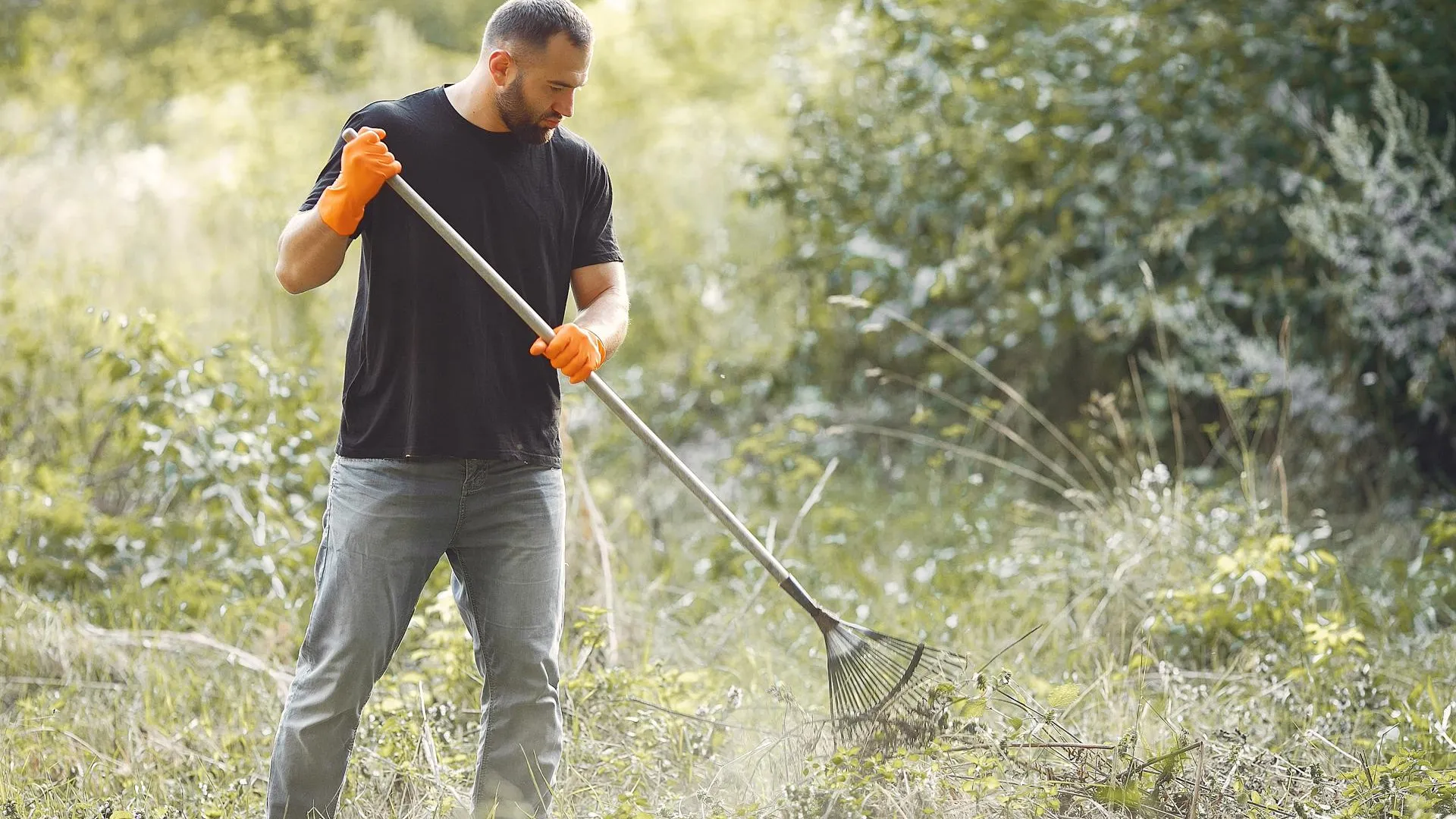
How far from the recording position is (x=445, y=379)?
2.25 metres

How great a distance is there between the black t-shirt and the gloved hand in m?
0.13

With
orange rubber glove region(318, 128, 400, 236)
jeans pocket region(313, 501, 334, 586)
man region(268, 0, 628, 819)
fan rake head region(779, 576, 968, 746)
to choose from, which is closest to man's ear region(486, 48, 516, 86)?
man region(268, 0, 628, 819)

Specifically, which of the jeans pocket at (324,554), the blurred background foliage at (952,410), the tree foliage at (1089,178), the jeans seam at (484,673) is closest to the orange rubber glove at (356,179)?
the jeans pocket at (324,554)

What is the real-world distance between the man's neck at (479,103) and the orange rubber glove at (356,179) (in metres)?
0.19

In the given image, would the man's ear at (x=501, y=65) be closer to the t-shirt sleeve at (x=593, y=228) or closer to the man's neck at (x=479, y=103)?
the man's neck at (x=479, y=103)

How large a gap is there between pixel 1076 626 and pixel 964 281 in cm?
208

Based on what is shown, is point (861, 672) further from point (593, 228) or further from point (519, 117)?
point (519, 117)

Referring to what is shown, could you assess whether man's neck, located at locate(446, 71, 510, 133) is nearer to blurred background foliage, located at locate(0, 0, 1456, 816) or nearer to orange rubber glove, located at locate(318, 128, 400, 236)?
orange rubber glove, located at locate(318, 128, 400, 236)

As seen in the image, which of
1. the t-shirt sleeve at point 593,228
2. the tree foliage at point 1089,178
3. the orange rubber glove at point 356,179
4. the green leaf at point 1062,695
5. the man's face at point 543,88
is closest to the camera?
the orange rubber glove at point 356,179

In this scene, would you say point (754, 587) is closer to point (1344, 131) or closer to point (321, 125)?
point (1344, 131)

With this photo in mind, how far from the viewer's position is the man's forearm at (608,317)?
237cm

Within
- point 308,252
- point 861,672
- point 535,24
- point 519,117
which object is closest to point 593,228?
point 519,117

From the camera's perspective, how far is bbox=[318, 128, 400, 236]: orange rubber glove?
82.2 inches

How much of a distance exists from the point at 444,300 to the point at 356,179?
27 centimetres
